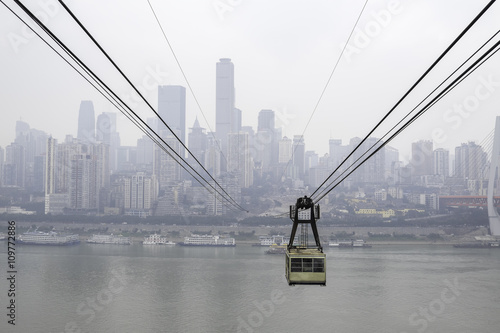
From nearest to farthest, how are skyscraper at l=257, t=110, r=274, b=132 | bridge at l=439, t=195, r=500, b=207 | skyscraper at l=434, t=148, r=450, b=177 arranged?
bridge at l=439, t=195, r=500, b=207
skyscraper at l=434, t=148, r=450, b=177
skyscraper at l=257, t=110, r=274, b=132

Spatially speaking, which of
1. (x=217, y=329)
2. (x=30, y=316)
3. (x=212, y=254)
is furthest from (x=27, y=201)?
(x=217, y=329)

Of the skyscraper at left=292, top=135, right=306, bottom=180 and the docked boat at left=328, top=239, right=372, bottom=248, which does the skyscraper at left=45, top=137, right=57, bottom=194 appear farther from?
the skyscraper at left=292, top=135, right=306, bottom=180

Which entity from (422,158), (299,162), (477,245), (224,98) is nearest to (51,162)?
(299,162)

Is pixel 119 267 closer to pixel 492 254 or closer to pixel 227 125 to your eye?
pixel 492 254

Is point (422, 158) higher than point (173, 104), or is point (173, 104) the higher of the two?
point (173, 104)

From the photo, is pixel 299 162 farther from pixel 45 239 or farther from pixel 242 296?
pixel 242 296

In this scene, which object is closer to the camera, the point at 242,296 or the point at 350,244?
the point at 242,296

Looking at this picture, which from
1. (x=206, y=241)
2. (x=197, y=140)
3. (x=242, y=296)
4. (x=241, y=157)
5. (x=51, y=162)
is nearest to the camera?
(x=242, y=296)

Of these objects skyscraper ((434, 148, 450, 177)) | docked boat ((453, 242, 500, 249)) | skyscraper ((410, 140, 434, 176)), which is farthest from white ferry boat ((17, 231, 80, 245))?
skyscraper ((434, 148, 450, 177))
